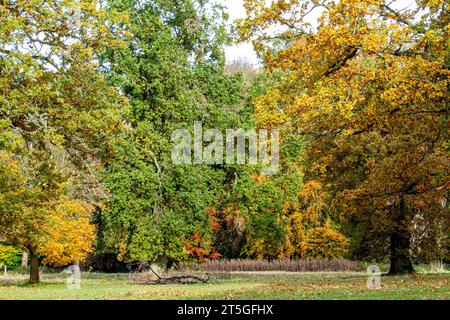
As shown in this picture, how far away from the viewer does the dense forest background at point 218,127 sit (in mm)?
16219

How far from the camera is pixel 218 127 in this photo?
33.1 meters

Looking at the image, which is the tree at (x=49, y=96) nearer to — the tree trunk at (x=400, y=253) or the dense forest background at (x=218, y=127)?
the dense forest background at (x=218, y=127)

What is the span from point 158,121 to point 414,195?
43.4 ft

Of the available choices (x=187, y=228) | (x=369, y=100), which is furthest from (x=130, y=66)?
(x=369, y=100)

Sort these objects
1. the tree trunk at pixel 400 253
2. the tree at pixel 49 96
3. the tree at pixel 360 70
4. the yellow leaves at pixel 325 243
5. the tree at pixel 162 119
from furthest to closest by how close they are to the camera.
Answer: the yellow leaves at pixel 325 243 → the tree at pixel 162 119 → the tree trunk at pixel 400 253 → the tree at pixel 49 96 → the tree at pixel 360 70

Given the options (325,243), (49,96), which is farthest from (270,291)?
(325,243)

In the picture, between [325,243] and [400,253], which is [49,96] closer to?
[400,253]

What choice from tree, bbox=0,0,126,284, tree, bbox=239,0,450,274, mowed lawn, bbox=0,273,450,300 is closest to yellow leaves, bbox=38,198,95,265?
mowed lawn, bbox=0,273,450,300

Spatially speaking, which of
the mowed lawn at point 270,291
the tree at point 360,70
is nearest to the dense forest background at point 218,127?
the tree at point 360,70

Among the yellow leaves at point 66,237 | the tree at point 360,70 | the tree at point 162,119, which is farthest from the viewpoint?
the tree at point 162,119

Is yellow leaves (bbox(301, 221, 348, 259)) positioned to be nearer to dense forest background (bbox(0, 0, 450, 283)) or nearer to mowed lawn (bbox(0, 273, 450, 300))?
dense forest background (bbox(0, 0, 450, 283))

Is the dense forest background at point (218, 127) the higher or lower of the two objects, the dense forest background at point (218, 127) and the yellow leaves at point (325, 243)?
the higher

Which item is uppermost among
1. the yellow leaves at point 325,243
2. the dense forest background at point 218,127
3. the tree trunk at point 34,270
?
the dense forest background at point 218,127
